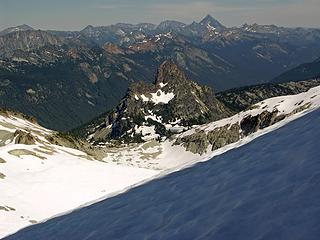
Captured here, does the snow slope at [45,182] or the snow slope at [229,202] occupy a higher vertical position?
the snow slope at [229,202]

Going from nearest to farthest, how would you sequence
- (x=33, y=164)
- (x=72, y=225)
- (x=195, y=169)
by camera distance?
(x=72, y=225)
(x=195, y=169)
(x=33, y=164)

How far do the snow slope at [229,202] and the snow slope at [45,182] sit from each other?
15209 millimetres

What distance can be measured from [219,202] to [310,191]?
3175mm

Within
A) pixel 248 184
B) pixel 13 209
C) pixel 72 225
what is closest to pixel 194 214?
pixel 248 184

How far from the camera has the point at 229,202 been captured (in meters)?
13.5

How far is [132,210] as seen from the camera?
17.3 metres

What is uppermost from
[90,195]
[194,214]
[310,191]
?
[310,191]

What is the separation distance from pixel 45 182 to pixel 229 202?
143 ft

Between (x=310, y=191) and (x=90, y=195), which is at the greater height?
(x=310, y=191)

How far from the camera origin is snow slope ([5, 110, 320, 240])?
11000 mm

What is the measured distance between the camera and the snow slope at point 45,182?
139 feet

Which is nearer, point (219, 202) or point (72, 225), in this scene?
point (219, 202)

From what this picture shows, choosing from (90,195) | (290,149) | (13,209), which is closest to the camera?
(290,149)

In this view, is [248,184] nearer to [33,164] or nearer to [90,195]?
[90,195]
